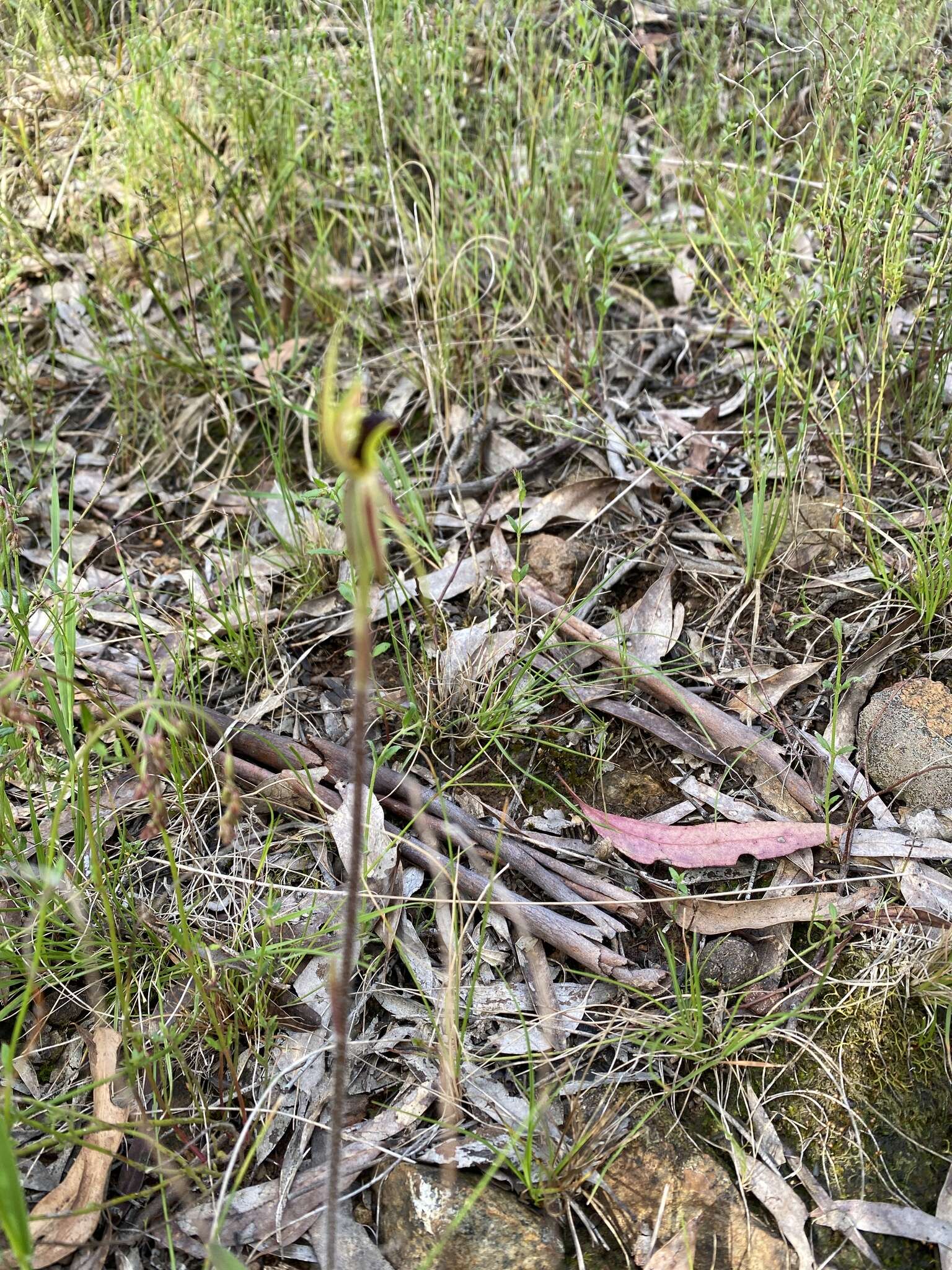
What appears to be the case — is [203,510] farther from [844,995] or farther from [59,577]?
[844,995]

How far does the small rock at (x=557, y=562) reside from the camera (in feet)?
7.89

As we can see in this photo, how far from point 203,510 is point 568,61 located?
156cm

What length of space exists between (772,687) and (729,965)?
643mm

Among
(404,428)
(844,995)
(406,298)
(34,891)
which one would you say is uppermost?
(406,298)

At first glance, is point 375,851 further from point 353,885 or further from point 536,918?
point 353,885

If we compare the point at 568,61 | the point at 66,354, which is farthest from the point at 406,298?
the point at 66,354

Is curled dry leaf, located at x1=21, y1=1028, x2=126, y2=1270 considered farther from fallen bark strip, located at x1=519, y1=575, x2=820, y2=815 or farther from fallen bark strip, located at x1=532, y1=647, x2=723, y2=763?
fallen bark strip, located at x1=519, y1=575, x2=820, y2=815

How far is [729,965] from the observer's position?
1.79 meters

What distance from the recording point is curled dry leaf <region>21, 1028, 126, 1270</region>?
4.91ft

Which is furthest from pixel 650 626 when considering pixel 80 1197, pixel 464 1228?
pixel 80 1197

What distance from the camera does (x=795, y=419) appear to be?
8.60 feet

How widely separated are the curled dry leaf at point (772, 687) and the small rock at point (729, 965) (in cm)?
53

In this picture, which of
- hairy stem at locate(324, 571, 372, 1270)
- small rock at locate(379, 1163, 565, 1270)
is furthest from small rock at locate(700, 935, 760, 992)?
hairy stem at locate(324, 571, 372, 1270)

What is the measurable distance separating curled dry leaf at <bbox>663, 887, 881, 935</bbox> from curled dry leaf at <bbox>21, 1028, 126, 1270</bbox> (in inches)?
40.4
